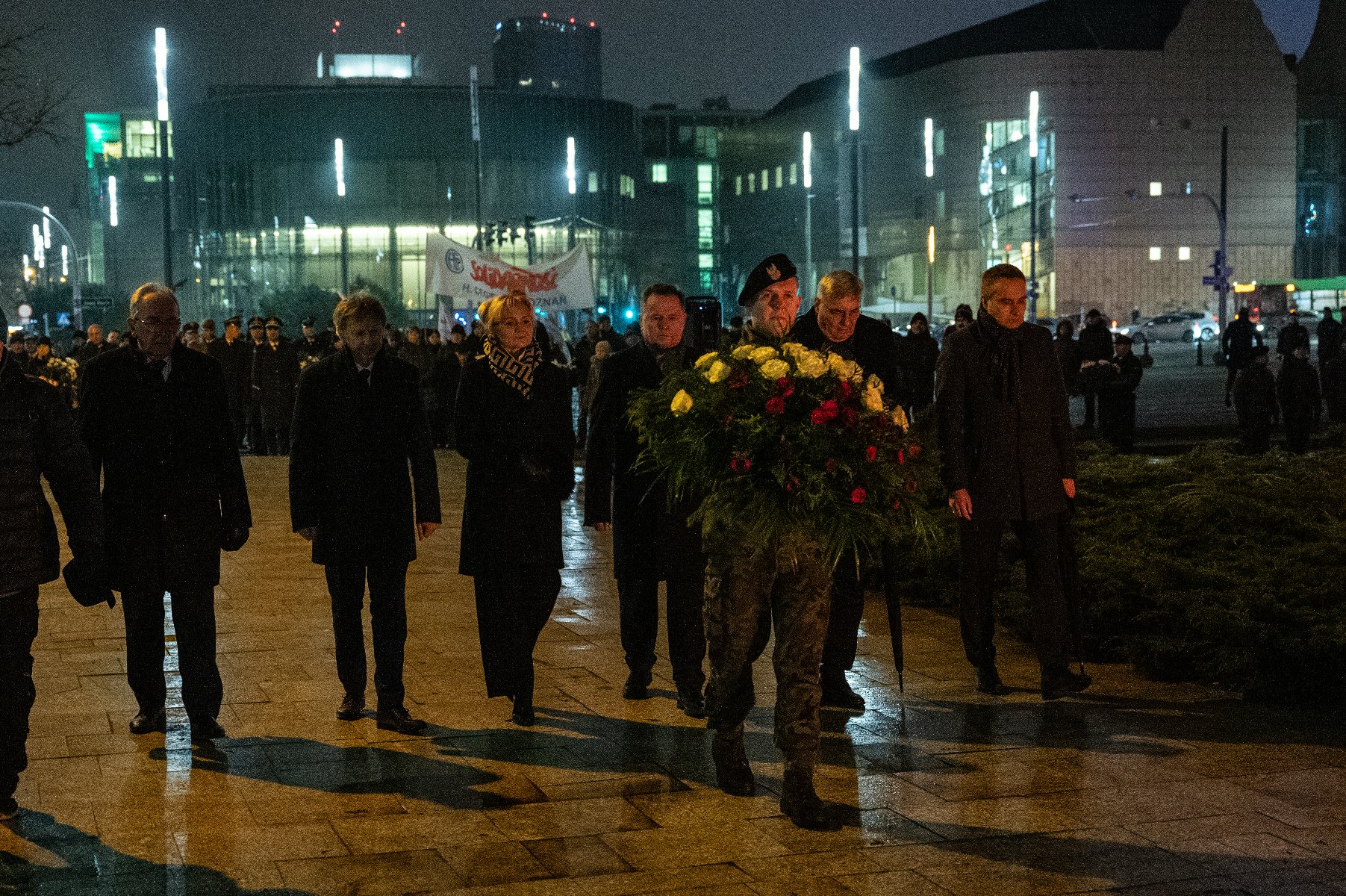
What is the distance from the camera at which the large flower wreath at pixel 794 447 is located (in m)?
5.03

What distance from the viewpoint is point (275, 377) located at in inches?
859

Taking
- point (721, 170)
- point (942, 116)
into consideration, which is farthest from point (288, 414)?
point (721, 170)

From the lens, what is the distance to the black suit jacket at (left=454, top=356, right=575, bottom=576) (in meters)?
6.61

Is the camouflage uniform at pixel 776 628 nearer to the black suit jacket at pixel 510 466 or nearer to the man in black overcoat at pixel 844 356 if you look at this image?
the man in black overcoat at pixel 844 356

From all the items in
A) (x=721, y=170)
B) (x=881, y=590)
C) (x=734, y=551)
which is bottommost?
(x=881, y=590)

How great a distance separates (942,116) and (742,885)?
94109 mm

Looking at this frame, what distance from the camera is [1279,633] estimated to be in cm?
686

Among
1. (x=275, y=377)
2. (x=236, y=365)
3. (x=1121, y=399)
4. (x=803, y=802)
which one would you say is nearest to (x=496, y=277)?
(x=275, y=377)

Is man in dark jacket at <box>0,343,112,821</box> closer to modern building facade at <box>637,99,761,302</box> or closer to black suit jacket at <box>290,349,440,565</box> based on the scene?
black suit jacket at <box>290,349,440,565</box>

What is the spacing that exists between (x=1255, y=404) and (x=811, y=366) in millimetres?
15624

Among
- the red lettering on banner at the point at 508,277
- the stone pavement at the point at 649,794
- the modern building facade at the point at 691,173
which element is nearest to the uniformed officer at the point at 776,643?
the stone pavement at the point at 649,794

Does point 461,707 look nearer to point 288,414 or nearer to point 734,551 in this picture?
point 734,551

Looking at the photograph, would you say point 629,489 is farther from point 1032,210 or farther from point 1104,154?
point 1104,154

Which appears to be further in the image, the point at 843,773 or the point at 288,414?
the point at 288,414
